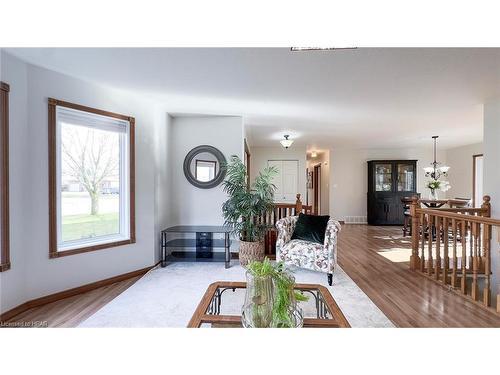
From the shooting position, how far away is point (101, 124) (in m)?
2.91

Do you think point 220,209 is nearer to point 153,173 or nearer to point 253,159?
point 153,173

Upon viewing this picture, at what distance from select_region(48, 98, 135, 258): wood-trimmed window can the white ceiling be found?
1.58 ft

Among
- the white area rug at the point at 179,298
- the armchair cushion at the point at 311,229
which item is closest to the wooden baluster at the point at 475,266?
the white area rug at the point at 179,298

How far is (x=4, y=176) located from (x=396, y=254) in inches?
209

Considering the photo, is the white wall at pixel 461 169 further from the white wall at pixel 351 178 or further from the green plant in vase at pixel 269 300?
the green plant in vase at pixel 269 300

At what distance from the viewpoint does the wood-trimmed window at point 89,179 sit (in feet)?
8.29

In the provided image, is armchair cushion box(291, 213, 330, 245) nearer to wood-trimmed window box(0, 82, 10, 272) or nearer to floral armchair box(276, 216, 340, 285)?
floral armchair box(276, 216, 340, 285)

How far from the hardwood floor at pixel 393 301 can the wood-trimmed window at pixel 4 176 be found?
593mm

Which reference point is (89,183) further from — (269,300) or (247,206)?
(269,300)

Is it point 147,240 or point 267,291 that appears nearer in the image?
point 267,291

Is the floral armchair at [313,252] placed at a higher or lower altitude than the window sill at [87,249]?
lower
